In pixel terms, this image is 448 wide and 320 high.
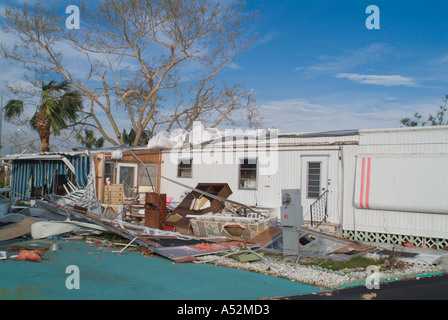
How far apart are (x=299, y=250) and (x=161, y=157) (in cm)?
918

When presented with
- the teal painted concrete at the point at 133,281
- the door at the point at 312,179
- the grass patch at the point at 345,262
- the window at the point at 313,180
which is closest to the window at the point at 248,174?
the door at the point at 312,179

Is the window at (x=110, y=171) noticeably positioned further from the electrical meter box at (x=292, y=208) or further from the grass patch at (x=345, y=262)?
the grass patch at (x=345, y=262)

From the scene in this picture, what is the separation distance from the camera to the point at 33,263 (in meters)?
6.99

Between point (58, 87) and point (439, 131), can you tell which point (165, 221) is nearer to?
point (439, 131)

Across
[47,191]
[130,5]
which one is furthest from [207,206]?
[130,5]

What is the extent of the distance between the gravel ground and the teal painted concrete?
0.89 ft

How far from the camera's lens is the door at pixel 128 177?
1559 cm

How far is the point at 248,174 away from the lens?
1362cm

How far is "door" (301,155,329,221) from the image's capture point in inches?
469

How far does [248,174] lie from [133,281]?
7961mm

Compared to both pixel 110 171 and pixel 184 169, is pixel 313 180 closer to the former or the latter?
pixel 184 169

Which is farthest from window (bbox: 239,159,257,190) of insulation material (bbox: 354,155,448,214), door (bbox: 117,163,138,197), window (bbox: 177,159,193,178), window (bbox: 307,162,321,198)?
door (bbox: 117,163,138,197)

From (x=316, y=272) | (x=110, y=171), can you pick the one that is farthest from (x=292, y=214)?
(x=110, y=171)
